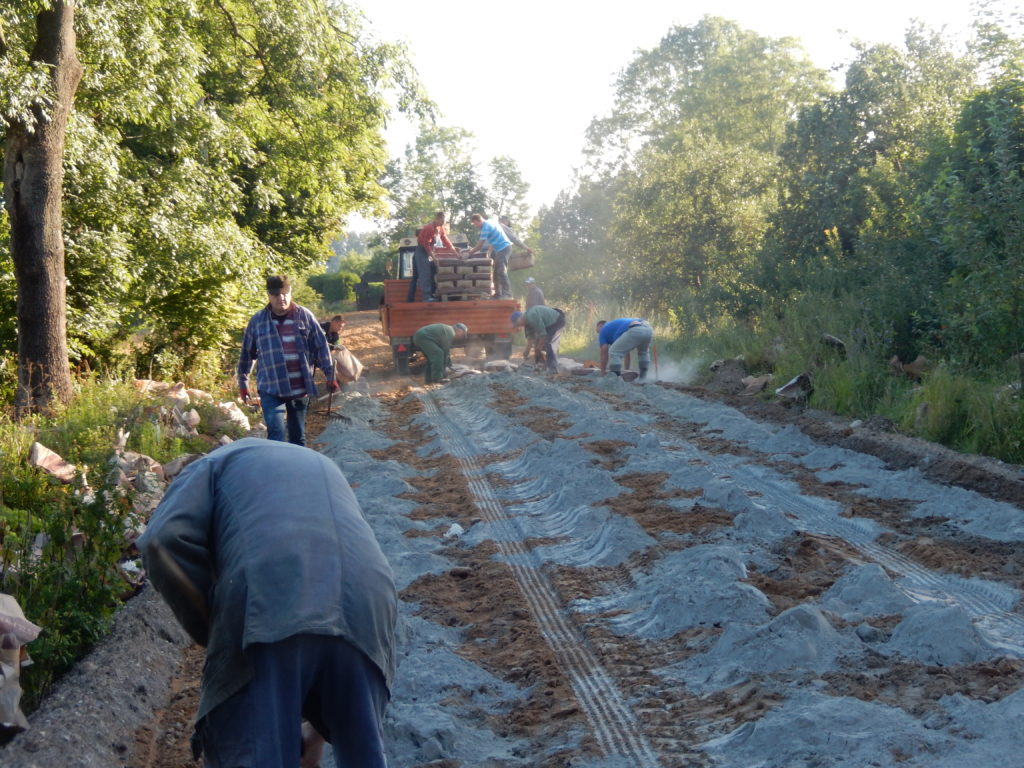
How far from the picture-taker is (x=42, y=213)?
10078 millimetres

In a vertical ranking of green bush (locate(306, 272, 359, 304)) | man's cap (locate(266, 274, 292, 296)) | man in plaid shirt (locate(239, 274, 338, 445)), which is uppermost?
man's cap (locate(266, 274, 292, 296))

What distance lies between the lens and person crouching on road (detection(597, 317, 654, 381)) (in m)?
16.5

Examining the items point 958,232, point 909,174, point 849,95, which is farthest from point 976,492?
point 849,95

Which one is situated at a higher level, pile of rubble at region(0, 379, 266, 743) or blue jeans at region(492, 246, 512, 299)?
blue jeans at region(492, 246, 512, 299)

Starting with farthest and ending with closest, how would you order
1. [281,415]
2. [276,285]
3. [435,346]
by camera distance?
1. [435,346]
2. [281,415]
3. [276,285]

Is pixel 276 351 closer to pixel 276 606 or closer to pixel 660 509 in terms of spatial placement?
pixel 660 509

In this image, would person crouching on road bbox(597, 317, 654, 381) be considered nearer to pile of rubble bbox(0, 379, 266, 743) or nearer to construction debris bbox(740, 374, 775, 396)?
construction debris bbox(740, 374, 775, 396)

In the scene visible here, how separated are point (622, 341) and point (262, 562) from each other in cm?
1412

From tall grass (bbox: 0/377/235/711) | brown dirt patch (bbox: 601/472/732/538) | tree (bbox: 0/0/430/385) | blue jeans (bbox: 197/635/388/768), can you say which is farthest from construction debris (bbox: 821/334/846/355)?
blue jeans (bbox: 197/635/388/768)

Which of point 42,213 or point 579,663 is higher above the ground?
point 42,213

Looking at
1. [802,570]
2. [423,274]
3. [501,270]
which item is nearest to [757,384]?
[501,270]

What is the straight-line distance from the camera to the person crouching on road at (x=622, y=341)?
16547 mm

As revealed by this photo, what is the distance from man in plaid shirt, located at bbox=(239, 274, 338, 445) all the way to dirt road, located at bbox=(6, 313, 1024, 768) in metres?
1.13

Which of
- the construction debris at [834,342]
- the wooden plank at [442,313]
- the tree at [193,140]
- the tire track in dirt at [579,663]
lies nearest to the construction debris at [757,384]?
the construction debris at [834,342]
